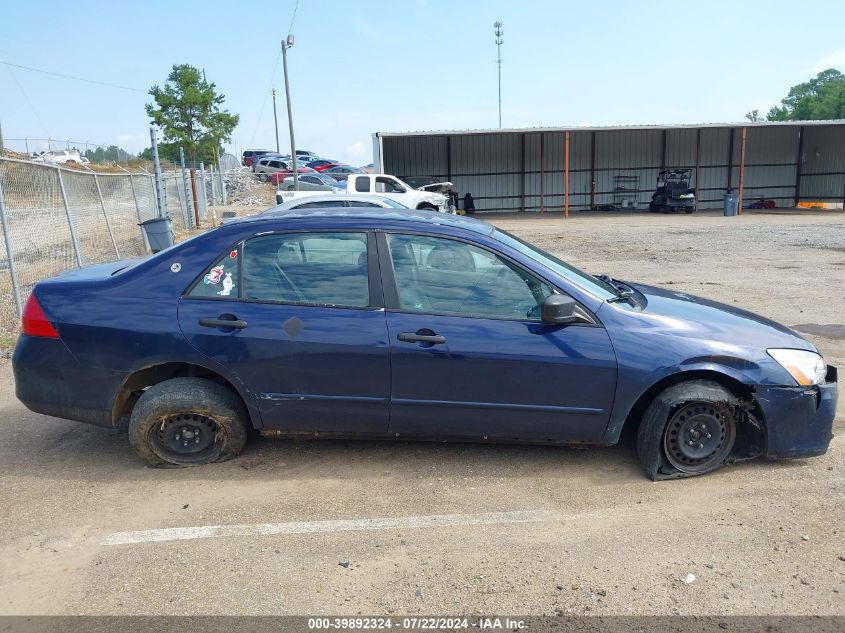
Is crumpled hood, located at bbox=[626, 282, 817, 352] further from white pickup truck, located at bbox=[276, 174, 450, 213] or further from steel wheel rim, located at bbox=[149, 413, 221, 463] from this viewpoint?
white pickup truck, located at bbox=[276, 174, 450, 213]

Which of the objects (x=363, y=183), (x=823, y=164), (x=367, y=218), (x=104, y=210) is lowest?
(x=104, y=210)

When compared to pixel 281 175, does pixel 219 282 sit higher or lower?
lower

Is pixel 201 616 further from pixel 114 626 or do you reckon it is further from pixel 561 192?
pixel 561 192

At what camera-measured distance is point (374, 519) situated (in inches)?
143

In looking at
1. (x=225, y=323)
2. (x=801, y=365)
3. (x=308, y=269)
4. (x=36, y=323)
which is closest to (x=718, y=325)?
(x=801, y=365)

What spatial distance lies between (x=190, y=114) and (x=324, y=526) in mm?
45071

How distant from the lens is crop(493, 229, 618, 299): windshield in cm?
418

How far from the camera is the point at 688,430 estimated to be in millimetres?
3998

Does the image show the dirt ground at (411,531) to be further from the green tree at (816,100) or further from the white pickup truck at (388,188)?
the green tree at (816,100)

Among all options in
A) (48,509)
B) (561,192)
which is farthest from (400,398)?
(561,192)

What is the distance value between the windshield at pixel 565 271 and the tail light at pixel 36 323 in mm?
2781

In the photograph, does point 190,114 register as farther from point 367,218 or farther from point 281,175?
point 367,218

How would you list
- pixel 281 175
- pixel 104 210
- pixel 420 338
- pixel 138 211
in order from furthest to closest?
pixel 281 175 < pixel 138 211 < pixel 104 210 < pixel 420 338

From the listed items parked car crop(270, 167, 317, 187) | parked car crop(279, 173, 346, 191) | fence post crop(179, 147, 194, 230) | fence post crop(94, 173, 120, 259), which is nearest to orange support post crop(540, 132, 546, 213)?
A: parked car crop(279, 173, 346, 191)
